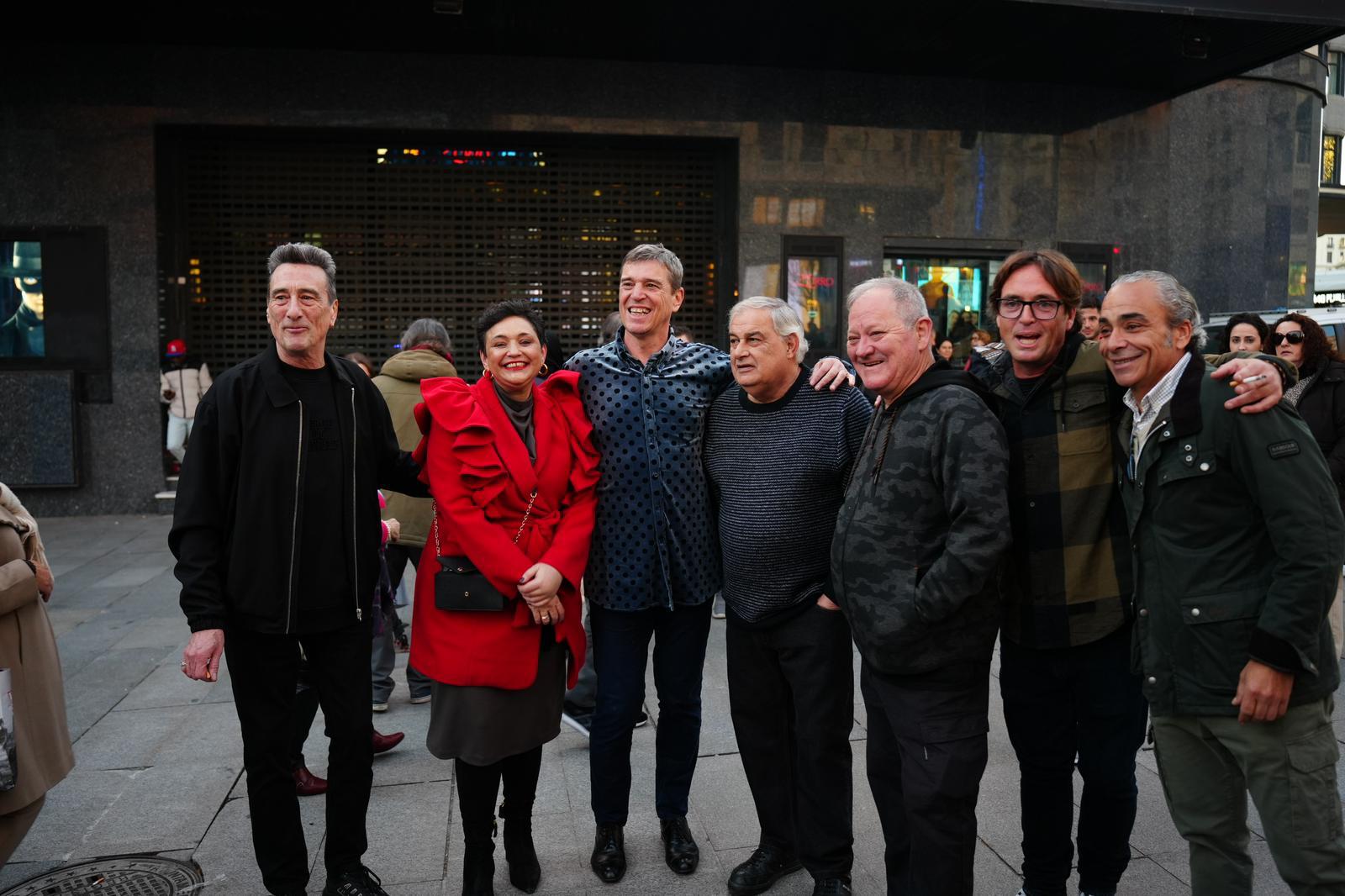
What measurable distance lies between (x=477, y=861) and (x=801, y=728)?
114 centimetres

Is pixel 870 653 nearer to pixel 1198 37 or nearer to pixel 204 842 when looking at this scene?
pixel 204 842

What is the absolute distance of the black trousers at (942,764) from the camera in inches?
104

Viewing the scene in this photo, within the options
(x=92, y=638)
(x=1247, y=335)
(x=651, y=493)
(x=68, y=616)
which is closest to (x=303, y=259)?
(x=651, y=493)

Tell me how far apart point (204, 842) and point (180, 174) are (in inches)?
366

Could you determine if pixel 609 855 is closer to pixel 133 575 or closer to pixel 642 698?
pixel 642 698

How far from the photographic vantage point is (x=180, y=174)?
427 inches

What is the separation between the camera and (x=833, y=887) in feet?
10.2

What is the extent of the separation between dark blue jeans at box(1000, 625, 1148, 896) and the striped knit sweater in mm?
661

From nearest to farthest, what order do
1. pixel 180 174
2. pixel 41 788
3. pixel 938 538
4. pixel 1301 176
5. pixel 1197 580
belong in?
pixel 1197 580
pixel 938 538
pixel 41 788
pixel 180 174
pixel 1301 176

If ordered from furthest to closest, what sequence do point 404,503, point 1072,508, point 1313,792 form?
point 404,503 → point 1072,508 → point 1313,792

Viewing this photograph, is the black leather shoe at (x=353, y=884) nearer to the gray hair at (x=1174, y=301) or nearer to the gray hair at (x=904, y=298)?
the gray hair at (x=904, y=298)

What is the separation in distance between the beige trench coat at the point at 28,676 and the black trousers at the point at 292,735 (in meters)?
0.53

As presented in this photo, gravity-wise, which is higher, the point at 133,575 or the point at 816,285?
the point at 816,285

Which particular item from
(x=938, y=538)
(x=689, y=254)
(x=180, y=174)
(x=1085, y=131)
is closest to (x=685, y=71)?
(x=689, y=254)
